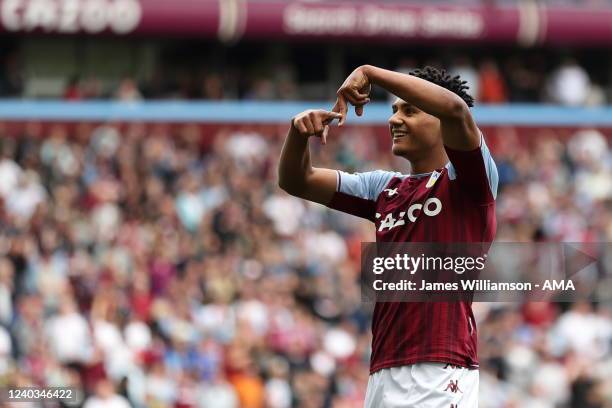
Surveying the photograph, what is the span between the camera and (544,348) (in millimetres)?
14070

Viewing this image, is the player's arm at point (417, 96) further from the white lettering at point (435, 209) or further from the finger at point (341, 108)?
the white lettering at point (435, 209)

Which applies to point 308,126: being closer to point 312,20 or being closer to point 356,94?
point 356,94

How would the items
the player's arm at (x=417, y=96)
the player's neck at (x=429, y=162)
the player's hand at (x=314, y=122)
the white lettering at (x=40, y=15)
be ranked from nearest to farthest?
1. the player's arm at (x=417, y=96)
2. the player's hand at (x=314, y=122)
3. the player's neck at (x=429, y=162)
4. the white lettering at (x=40, y=15)

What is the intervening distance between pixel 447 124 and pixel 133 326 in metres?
8.02

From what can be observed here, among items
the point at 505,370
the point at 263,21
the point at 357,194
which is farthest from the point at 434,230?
the point at 263,21

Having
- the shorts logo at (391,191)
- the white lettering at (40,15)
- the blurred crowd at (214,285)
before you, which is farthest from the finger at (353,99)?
the white lettering at (40,15)

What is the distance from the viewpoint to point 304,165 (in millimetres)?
5586

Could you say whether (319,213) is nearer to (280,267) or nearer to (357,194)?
(280,267)

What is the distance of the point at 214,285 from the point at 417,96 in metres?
9.01

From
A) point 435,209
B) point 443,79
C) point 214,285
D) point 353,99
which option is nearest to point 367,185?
point 435,209

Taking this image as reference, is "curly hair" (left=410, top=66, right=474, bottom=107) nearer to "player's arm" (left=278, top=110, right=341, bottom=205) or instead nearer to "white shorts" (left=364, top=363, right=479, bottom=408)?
"player's arm" (left=278, top=110, right=341, bottom=205)

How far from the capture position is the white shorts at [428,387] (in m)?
5.27

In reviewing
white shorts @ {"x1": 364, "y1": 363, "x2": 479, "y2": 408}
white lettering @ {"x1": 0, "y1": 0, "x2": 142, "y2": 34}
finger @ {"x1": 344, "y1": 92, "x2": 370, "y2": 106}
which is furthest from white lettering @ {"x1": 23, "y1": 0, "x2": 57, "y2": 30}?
finger @ {"x1": 344, "y1": 92, "x2": 370, "y2": 106}

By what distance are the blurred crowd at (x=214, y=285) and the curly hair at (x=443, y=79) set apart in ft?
19.2
